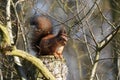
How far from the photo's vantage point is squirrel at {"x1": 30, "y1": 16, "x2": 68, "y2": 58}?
20.2ft

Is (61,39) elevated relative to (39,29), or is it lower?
lower

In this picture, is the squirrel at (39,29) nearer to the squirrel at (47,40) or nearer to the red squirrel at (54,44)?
the squirrel at (47,40)

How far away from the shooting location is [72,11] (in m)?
8.12

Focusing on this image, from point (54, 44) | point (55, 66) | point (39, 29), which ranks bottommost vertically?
point (55, 66)

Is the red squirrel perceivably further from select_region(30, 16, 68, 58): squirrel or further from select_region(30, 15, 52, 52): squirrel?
select_region(30, 15, 52, 52): squirrel

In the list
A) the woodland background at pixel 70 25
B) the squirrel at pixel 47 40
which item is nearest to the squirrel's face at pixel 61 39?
the squirrel at pixel 47 40

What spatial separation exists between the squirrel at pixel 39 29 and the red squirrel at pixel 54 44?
24 centimetres

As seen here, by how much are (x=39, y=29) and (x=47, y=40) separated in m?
0.54

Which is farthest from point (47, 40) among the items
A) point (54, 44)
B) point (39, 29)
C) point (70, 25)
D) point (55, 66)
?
point (70, 25)

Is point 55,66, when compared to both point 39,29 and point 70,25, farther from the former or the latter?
point 70,25

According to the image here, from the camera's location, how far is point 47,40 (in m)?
6.20

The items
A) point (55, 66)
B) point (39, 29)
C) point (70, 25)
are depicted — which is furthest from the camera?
point (70, 25)

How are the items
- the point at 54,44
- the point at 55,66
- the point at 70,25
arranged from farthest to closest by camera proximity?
the point at 70,25 < the point at 54,44 < the point at 55,66

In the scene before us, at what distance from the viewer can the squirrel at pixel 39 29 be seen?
6547 millimetres
